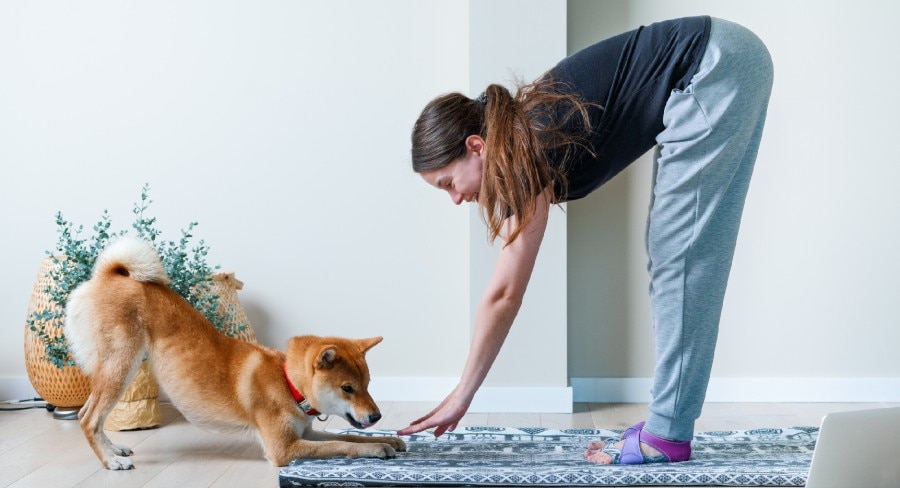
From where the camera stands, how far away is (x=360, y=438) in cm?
216

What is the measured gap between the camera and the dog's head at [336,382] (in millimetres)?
2037

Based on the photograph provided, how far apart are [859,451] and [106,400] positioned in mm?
1714

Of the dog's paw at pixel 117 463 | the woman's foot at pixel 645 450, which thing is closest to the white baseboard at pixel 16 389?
the dog's paw at pixel 117 463

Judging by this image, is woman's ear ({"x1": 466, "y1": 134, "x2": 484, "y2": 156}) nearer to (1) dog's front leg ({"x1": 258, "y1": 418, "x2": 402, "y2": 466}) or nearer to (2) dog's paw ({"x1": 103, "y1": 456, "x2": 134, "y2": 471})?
(1) dog's front leg ({"x1": 258, "y1": 418, "x2": 402, "y2": 466})

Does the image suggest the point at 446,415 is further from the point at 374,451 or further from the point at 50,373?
the point at 50,373

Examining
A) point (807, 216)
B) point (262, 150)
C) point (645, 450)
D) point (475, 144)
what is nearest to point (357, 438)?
point (645, 450)

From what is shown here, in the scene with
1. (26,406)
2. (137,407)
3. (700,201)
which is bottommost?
(26,406)

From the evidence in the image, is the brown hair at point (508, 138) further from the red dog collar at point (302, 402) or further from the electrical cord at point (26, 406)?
the electrical cord at point (26, 406)

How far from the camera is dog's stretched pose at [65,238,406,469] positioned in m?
2.05

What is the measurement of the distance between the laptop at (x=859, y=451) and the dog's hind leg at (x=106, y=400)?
5.41ft

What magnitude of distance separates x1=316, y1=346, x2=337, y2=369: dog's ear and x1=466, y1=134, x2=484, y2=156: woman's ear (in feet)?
1.90

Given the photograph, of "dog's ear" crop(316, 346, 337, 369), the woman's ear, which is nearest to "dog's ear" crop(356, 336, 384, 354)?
"dog's ear" crop(316, 346, 337, 369)

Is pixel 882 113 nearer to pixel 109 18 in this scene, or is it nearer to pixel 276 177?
pixel 276 177

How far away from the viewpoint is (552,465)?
75.3 inches
